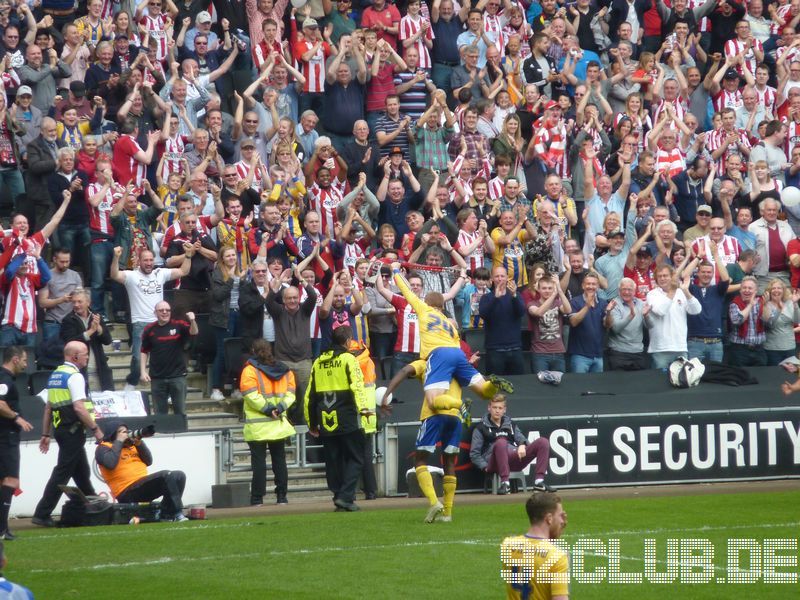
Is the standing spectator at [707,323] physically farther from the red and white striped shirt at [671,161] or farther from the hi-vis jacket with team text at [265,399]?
the hi-vis jacket with team text at [265,399]

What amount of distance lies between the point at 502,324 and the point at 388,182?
3170mm

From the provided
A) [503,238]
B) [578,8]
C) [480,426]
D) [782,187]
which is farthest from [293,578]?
[578,8]

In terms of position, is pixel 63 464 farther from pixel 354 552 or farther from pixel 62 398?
pixel 354 552

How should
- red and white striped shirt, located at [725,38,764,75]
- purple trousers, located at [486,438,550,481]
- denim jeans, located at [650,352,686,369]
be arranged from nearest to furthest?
purple trousers, located at [486,438,550,481], denim jeans, located at [650,352,686,369], red and white striped shirt, located at [725,38,764,75]

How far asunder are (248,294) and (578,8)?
35.9ft

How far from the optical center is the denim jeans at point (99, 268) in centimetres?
1930

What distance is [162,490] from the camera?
16.0 metres

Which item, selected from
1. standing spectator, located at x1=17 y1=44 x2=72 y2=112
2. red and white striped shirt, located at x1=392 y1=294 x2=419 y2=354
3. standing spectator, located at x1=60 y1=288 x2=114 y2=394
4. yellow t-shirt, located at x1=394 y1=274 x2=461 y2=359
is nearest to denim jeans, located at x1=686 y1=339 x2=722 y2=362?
red and white striped shirt, located at x1=392 y1=294 x2=419 y2=354

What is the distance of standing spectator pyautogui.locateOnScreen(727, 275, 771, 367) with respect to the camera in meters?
21.1

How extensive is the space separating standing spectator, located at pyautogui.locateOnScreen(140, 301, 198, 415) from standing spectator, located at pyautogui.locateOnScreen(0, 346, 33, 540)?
348 centimetres

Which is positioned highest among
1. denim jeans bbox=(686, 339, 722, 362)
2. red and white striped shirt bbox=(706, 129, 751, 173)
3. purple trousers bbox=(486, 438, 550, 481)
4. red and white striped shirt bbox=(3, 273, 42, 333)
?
red and white striped shirt bbox=(706, 129, 751, 173)

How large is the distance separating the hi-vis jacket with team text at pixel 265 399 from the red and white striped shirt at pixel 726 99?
12.0m

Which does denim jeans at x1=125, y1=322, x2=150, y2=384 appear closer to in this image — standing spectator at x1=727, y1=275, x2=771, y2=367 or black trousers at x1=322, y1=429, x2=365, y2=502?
black trousers at x1=322, y1=429, x2=365, y2=502

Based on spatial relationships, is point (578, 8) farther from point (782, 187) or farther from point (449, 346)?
point (449, 346)
